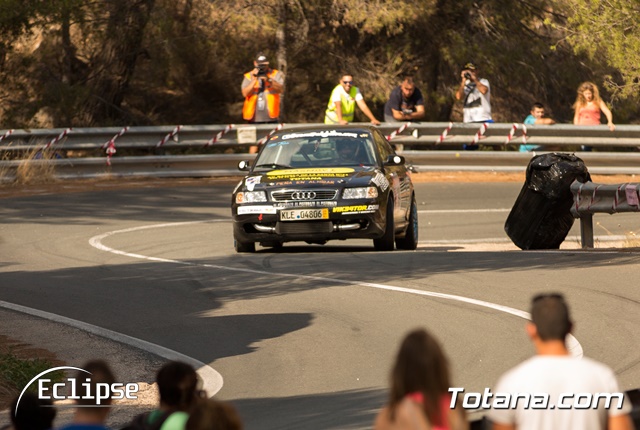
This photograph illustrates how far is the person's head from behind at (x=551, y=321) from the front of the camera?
471 centimetres

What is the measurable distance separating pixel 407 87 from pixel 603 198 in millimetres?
10809

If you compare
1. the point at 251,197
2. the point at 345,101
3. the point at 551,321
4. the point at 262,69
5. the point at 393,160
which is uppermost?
the point at 262,69

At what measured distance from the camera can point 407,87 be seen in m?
26.4

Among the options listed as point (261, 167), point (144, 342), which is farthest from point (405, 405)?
point (261, 167)

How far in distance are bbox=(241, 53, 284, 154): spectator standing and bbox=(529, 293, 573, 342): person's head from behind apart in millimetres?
21080

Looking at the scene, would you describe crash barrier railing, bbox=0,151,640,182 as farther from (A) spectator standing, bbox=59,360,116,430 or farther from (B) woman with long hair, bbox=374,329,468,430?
(B) woman with long hair, bbox=374,329,468,430

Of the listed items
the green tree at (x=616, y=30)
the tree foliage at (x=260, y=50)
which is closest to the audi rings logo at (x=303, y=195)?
the green tree at (x=616, y=30)

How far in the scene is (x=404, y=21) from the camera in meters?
29.3

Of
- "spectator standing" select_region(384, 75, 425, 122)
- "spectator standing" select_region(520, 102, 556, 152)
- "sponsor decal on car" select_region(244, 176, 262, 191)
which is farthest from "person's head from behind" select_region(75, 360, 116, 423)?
"spectator standing" select_region(520, 102, 556, 152)

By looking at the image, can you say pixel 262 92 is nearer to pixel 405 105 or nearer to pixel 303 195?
pixel 405 105

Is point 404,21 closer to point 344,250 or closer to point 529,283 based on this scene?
point 344,250

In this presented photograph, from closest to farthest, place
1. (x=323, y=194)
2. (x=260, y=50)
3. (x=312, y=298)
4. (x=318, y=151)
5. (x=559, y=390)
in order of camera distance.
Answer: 1. (x=559, y=390)
2. (x=312, y=298)
3. (x=323, y=194)
4. (x=318, y=151)
5. (x=260, y=50)

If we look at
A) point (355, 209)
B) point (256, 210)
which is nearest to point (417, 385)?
point (355, 209)

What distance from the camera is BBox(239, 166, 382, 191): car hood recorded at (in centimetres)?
1608
